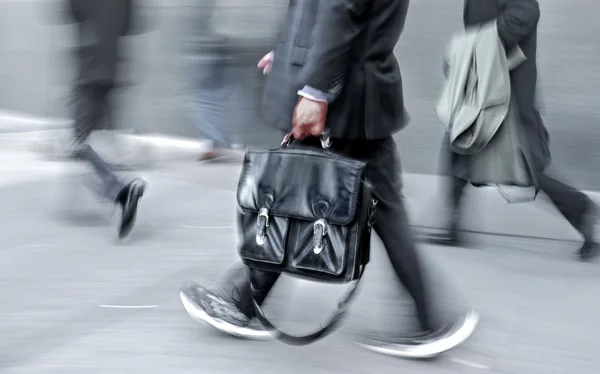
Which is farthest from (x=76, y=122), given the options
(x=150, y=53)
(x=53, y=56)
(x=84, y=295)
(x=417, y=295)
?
(x=53, y=56)

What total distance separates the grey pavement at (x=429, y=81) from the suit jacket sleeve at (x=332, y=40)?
2882 mm

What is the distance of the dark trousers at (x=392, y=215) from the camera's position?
349 cm

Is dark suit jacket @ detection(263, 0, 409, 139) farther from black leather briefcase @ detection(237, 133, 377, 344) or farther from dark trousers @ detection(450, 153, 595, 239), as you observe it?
dark trousers @ detection(450, 153, 595, 239)

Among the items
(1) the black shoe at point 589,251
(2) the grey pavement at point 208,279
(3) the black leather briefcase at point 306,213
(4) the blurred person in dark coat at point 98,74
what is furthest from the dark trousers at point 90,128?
(1) the black shoe at point 589,251

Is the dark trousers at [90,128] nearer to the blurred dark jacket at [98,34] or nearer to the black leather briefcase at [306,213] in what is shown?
the blurred dark jacket at [98,34]

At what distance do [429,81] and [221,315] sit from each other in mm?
3978

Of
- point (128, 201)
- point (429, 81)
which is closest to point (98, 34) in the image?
point (128, 201)

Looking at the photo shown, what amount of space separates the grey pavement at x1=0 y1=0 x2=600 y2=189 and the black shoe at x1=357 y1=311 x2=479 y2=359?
3.06 meters

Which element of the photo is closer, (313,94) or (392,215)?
(313,94)

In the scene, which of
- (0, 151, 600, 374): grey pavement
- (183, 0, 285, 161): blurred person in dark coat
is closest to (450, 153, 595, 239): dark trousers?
(0, 151, 600, 374): grey pavement

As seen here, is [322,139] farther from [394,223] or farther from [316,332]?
[316,332]

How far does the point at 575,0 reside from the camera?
6.76 metres

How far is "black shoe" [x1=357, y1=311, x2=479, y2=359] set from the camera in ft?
11.6

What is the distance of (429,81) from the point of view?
23.8 ft
